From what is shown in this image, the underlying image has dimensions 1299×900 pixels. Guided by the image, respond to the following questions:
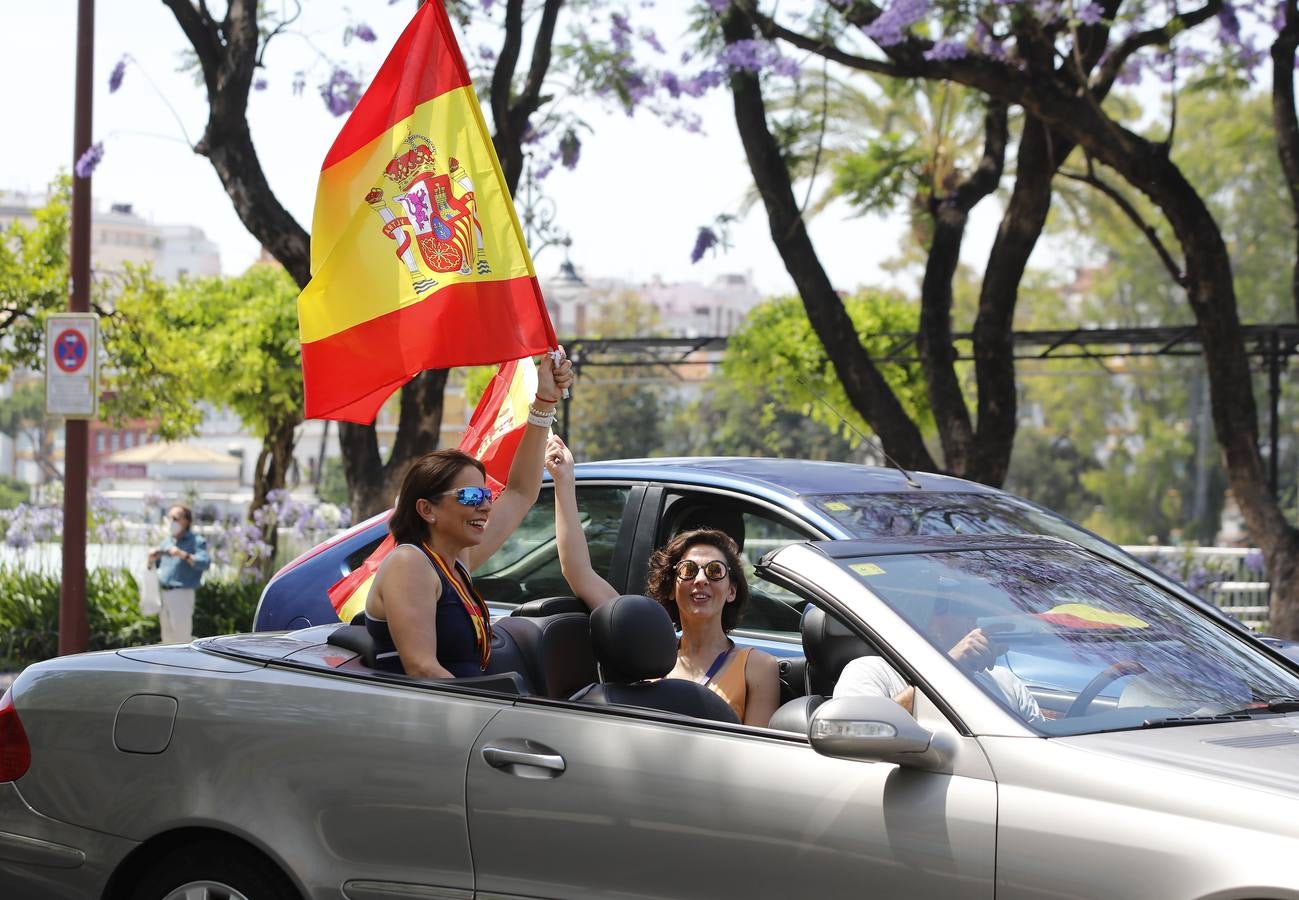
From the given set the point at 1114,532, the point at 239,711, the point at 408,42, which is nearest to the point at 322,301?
the point at 408,42

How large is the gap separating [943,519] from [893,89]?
1147cm

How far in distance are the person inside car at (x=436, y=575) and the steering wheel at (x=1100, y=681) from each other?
1.54 metres

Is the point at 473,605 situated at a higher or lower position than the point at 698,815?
higher

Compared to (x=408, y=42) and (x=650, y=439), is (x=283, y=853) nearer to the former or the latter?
(x=408, y=42)

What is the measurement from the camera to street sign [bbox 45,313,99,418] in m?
12.3

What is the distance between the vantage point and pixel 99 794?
427cm

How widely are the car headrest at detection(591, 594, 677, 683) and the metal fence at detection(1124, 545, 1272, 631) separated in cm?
1072

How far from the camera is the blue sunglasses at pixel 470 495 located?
15.5ft

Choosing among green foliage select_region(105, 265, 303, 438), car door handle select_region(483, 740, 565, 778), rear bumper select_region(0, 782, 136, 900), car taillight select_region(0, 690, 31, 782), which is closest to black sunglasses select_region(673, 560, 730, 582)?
car door handle select_region(483, 740, 565, 778)

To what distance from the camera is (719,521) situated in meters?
6.02

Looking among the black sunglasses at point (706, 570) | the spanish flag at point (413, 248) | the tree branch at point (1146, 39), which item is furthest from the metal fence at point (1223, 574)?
the black sunglasses at point (706, 570)

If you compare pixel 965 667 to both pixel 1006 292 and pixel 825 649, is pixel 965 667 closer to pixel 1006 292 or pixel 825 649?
pixel 825 649

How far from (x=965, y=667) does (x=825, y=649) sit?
106 cm

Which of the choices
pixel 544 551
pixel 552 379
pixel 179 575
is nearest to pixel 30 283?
pixel 179 575
